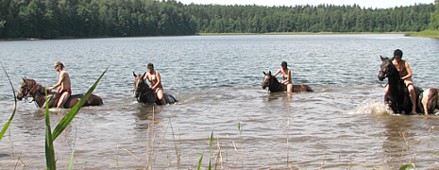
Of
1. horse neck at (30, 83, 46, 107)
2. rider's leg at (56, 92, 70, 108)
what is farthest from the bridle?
horse neck at (30, 83, 46, 107)

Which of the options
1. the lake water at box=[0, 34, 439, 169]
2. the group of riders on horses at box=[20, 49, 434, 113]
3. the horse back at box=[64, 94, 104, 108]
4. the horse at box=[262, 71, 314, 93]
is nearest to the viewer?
the lake water at box=[0, 34, 439, 169]

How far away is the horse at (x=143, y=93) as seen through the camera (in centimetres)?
1738

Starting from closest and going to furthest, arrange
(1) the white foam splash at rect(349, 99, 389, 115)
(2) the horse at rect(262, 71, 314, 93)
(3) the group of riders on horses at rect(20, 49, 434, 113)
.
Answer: (3) the group of riders on horses at rect(20, 49, 434, 113), (1) the white foam splash at rect(349, 99, 389, 115), (2) the horse at rect(262, 71, 314, 93)

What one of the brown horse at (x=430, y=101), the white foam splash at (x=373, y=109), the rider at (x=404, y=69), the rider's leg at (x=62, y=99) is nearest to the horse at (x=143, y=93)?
the rider's leg at (x=62, y=99)

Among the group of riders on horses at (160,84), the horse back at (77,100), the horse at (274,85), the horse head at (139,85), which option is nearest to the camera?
the group of riders on horses at (160,84)

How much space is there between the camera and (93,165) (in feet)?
30.7

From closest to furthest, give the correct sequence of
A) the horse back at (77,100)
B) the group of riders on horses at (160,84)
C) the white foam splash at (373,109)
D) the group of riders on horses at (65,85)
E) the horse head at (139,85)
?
the group of riders on horses at (160,84) → the white foam splash at (373,109) → the group of riders on horses at (65,85) → the horse back at (77,100) → the horse head at (139,85)

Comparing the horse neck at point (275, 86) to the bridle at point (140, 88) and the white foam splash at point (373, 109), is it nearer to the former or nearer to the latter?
the bridle at point (140, 88)

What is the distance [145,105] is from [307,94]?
6.38m

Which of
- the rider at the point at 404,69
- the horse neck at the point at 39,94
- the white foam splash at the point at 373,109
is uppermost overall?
the rider at the point at 404,69

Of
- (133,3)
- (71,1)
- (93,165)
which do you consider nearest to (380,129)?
(93,165)

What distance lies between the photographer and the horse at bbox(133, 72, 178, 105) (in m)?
17.4

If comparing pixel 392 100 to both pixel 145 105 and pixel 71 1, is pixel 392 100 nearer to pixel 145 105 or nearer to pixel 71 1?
pixel 145 105

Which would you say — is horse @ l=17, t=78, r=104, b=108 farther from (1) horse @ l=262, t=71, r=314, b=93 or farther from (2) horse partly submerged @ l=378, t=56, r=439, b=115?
(2) horse partly submerged @ l=378, t=56, r=439, b=115
